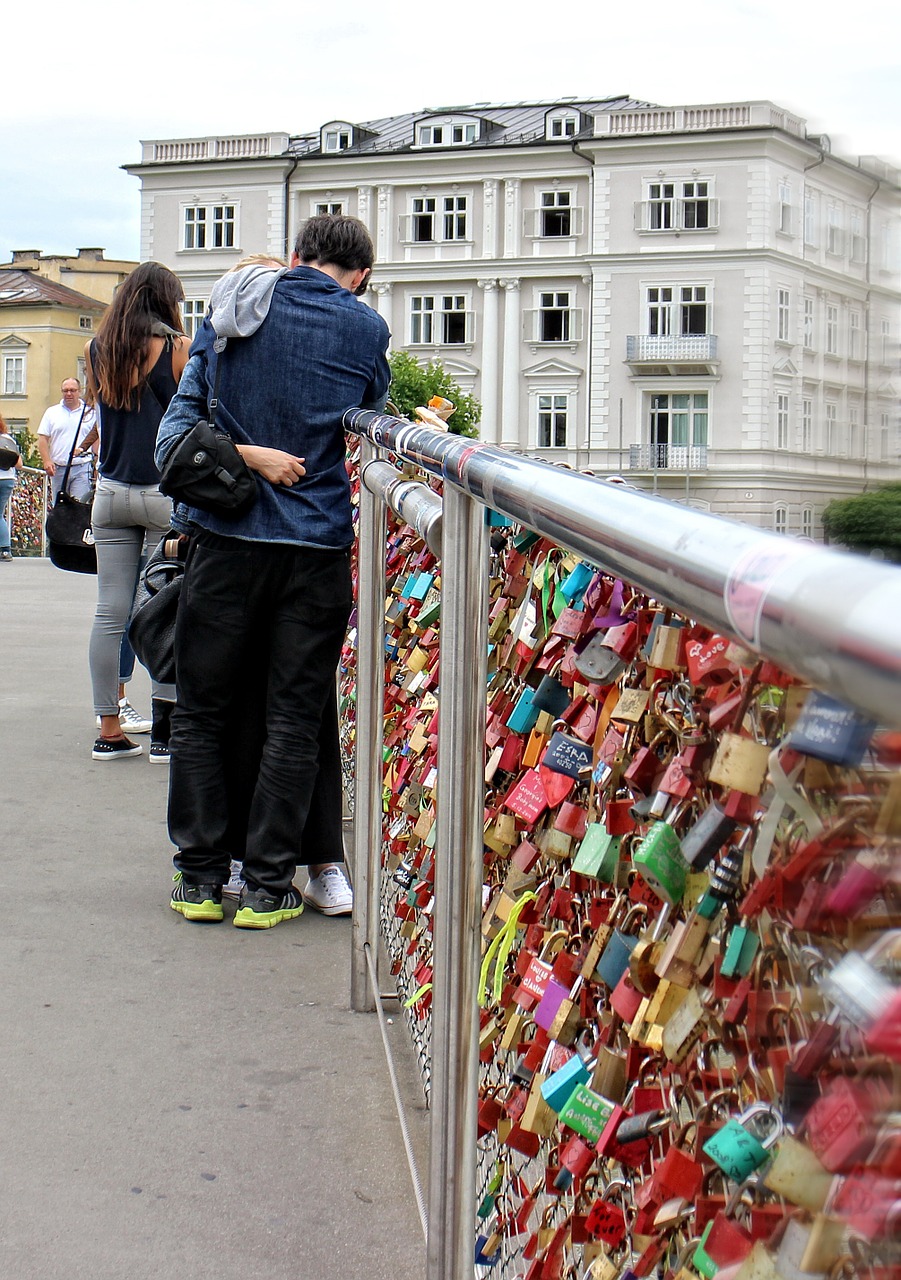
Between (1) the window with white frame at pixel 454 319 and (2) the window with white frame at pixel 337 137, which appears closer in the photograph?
(1) the window with white frame at pixel 454 319

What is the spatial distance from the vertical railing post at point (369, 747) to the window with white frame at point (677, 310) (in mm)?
76634

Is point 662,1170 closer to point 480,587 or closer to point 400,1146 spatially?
point 480,587

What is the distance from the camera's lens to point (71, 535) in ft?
21.9

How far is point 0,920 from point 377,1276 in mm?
2054

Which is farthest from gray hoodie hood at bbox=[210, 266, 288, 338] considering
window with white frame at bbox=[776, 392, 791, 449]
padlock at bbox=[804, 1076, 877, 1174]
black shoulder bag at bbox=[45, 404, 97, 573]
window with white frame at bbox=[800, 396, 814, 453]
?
window with white frame at bbox=[800, 396, 814, 453]

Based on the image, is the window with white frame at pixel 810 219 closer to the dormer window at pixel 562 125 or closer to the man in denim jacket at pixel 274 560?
the dormer window at pixel 562 125

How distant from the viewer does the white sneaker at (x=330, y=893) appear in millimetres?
4121

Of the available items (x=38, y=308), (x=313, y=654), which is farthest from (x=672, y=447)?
(x=313, y=654)

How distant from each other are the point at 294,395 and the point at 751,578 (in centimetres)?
320

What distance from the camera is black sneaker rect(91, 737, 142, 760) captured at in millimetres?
6172

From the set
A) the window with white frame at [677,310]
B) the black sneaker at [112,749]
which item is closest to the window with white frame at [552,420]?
the window with white frame at [677,310]

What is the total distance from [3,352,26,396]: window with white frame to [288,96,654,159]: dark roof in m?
21.9

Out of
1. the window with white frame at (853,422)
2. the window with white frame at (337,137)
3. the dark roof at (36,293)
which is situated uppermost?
the window with white frame at (337,137)

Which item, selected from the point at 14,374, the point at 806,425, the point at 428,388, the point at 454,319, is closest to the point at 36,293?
the point at 14,374
